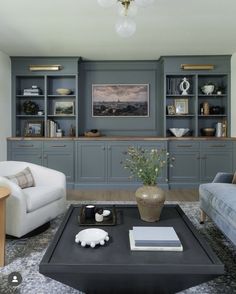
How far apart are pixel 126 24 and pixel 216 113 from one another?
3231mm

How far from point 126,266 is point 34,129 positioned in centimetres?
424

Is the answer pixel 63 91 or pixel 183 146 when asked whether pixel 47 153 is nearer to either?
pixel 63 91

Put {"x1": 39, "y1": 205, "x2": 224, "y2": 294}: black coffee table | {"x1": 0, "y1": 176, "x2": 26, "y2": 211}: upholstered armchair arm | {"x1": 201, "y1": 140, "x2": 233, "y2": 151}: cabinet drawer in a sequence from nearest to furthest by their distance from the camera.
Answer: {"x1": 39, "y1": 205, "x2": 224, "y2": 294}: black coffee table < {"x1": 0, "y1": 176, "x2": 26, "y2": 211}: upholstered armchair arm < {"x1": 201, "y1": 140, "x2": 233, "y2": 151}: cabinet drawer

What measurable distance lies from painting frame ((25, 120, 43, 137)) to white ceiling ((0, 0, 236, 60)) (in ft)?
4.13

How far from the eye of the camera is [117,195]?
450 cm

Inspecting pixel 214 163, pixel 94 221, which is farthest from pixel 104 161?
pixel 94 221

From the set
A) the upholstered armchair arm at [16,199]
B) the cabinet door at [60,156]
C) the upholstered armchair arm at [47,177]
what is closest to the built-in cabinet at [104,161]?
the cabinet door at [60,156]

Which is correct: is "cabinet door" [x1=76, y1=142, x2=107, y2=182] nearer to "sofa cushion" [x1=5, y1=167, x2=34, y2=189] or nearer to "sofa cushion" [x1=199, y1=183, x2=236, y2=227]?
"sofa cushion" [x1=5, y1=167, x2=34, y2=189]

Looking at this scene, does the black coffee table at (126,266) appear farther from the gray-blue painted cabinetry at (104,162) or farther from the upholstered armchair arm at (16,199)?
the gray-blue painted cabinetry at (104,162)

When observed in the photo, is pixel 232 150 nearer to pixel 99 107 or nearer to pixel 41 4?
pixel 99 107

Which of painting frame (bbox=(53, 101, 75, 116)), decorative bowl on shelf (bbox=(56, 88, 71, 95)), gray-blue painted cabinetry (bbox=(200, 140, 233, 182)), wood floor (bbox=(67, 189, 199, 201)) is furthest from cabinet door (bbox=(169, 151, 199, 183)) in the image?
decorative bowl on shelf (bbox=(56, 88, 71, 95))

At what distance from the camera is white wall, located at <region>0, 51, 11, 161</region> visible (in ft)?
15.6

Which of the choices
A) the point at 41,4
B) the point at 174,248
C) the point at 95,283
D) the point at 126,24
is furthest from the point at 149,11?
the point at 95,283

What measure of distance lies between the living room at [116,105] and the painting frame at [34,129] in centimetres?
2
